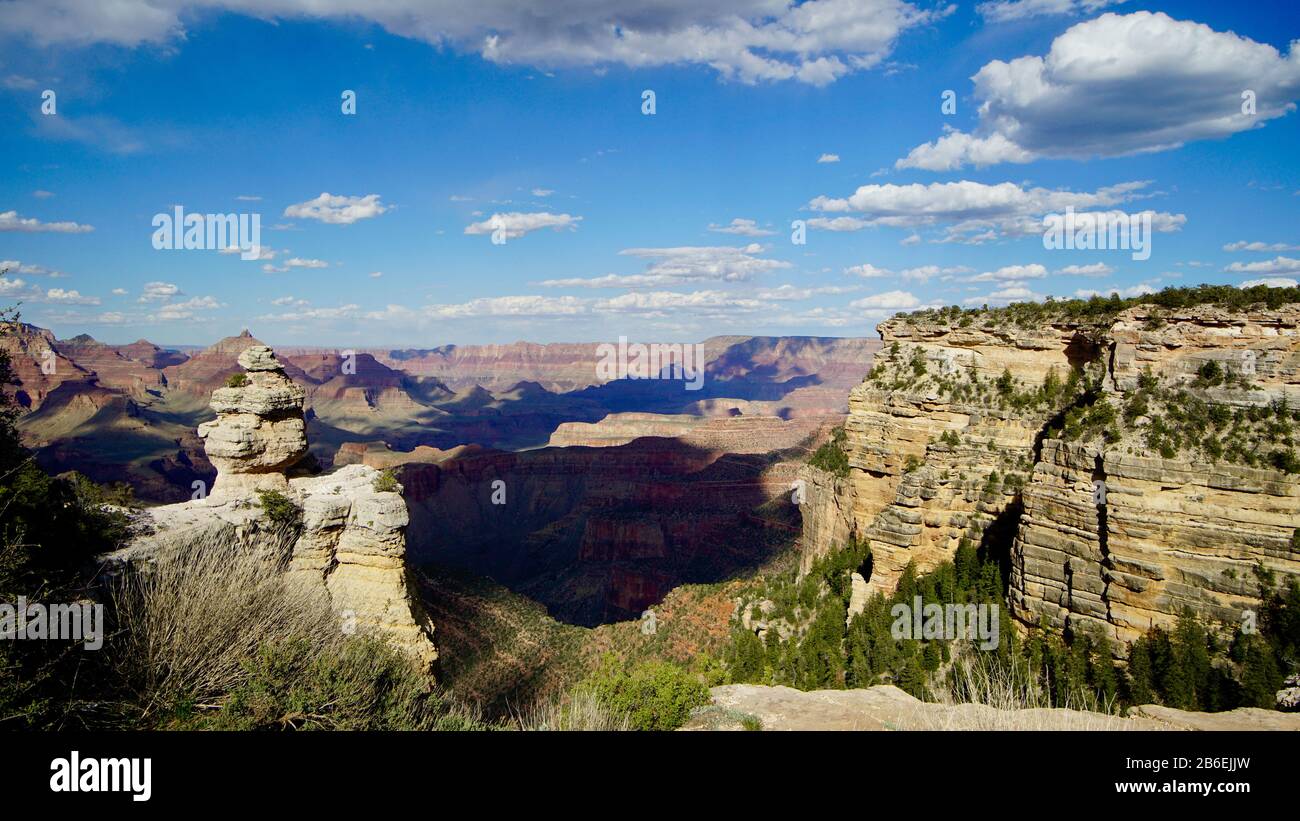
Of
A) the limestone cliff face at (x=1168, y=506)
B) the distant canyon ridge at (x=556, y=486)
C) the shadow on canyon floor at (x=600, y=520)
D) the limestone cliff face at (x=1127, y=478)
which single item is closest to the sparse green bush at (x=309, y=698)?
the limestone cliff face at (x=1168, y=506)

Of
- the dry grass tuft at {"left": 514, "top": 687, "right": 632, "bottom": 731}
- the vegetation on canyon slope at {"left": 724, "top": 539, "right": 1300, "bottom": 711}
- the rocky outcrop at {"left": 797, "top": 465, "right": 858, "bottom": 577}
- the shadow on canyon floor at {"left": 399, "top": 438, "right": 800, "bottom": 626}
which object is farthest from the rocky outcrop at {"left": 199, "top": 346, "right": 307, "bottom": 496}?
the shadow on canyon floor at {"left": 399, "top": 438, "right": 800, "bottom": 626}

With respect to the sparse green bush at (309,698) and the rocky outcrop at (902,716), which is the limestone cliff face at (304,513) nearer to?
the sparse green bush at (309,698)

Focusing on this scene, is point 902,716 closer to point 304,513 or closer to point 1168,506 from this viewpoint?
point 1168,506

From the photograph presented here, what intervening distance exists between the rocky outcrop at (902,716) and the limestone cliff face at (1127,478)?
5.29m

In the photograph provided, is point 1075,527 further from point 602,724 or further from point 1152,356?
point 602,724

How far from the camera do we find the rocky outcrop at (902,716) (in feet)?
31.2

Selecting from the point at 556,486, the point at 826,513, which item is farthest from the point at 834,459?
the point at 556,486

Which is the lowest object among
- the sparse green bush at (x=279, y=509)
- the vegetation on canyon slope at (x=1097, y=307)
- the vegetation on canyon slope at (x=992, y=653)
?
the vegetation on canyon slope at (x=992, y=653)

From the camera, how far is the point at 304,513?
20.7 meters

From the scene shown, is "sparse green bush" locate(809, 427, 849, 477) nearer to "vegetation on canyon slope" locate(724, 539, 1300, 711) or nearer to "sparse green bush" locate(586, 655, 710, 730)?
"vegetation on canyon slope" locate(724, 539, 1300, 711)

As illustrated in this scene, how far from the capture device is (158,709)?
10.4m

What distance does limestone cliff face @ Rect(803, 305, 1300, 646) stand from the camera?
50.4 feet
